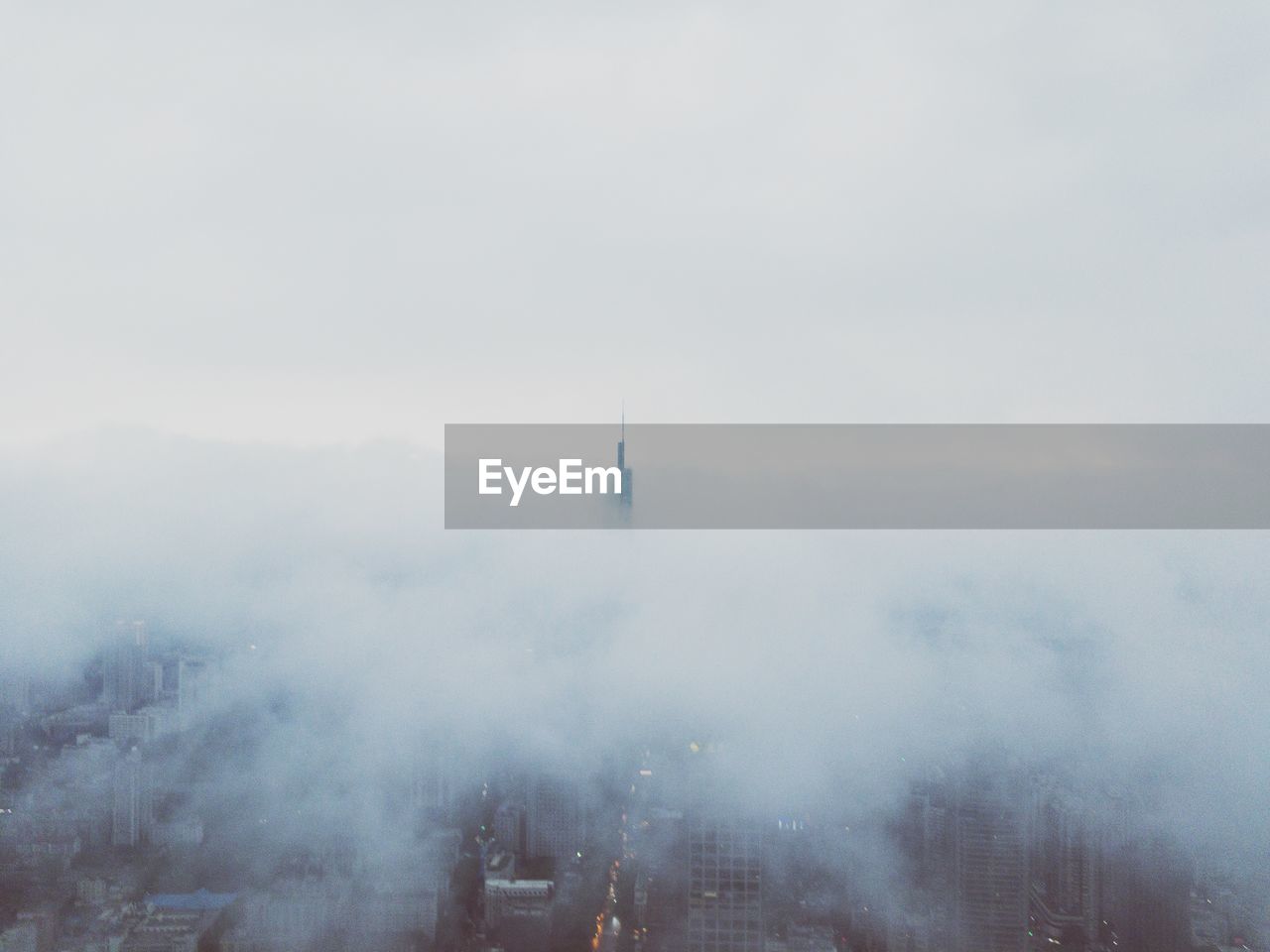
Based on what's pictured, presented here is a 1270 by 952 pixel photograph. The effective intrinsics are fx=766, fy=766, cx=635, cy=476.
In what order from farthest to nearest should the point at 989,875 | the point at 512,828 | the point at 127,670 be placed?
the point at 127,670 → the point at 512,828 → the point at 989,875

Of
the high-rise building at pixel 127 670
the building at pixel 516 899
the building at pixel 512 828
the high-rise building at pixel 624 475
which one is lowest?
the building at pixel 516 899

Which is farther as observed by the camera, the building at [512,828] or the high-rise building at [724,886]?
the building at [512,828]

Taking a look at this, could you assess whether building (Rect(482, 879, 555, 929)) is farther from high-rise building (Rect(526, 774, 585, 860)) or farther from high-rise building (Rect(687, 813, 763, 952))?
high-rise building (Rect(687, 813, 763, 952))

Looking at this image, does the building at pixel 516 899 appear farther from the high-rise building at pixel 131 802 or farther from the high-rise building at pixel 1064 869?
the high-rise building at pixel 1064 869

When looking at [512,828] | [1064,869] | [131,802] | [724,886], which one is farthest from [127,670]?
[1064,869]

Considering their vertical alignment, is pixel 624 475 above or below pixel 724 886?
above

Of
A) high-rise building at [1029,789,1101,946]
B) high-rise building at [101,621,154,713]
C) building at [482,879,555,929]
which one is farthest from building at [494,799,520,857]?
high-rise building at [1029,789,1101,946]

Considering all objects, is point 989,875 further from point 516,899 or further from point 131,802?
point 131,802

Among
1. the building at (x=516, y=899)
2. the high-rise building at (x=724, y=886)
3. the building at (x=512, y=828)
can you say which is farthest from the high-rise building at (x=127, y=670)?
the high-rise building at (x=724, y=886)
